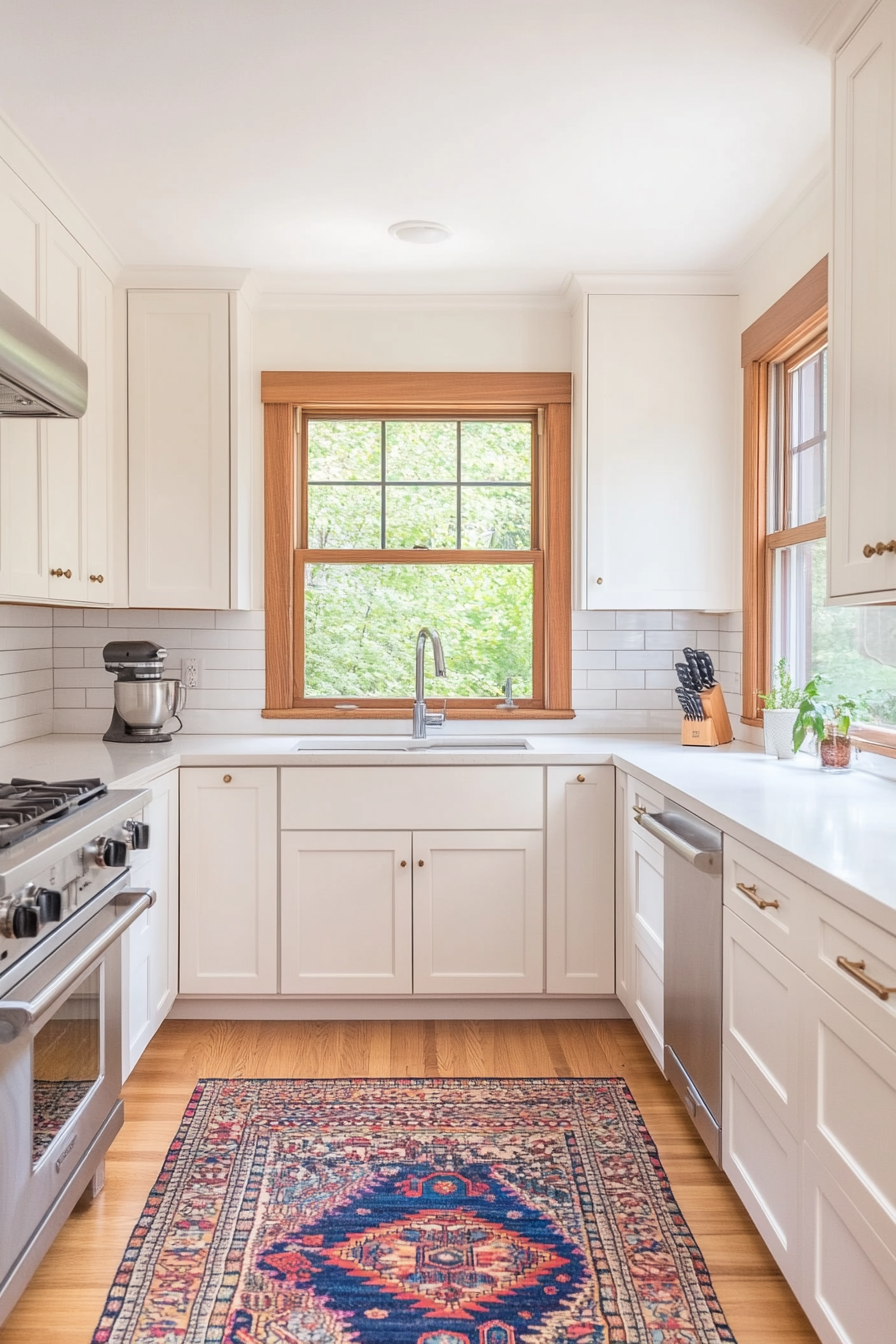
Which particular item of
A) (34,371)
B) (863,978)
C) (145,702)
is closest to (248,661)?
(145,702)

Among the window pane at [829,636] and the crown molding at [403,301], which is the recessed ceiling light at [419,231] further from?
the window pane at [829,636]

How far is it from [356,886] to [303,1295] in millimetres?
1347

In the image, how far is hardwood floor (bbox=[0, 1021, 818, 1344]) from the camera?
1.82 m

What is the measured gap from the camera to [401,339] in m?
3.58

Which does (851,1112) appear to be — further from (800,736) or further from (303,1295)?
(800,736)

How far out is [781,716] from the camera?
291 centimetres

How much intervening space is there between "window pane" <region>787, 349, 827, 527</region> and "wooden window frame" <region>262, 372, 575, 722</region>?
81 cm

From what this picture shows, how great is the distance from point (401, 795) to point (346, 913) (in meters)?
0.42

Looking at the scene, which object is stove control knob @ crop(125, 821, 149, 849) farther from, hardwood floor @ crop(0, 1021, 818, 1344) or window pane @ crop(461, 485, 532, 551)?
window pane @ crop(461, 485, 532, 551)

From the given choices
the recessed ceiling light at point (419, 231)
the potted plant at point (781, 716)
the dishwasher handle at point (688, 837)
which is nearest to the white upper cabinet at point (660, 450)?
the potted plant at point (781, 716)

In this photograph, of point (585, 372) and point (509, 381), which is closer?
point (585, 372)

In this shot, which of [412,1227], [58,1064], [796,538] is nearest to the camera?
[58,1064]

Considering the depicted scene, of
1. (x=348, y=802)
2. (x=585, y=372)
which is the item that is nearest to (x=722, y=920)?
(x=348, y=802)

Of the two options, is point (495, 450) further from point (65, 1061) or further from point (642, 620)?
point (65, 1061)
